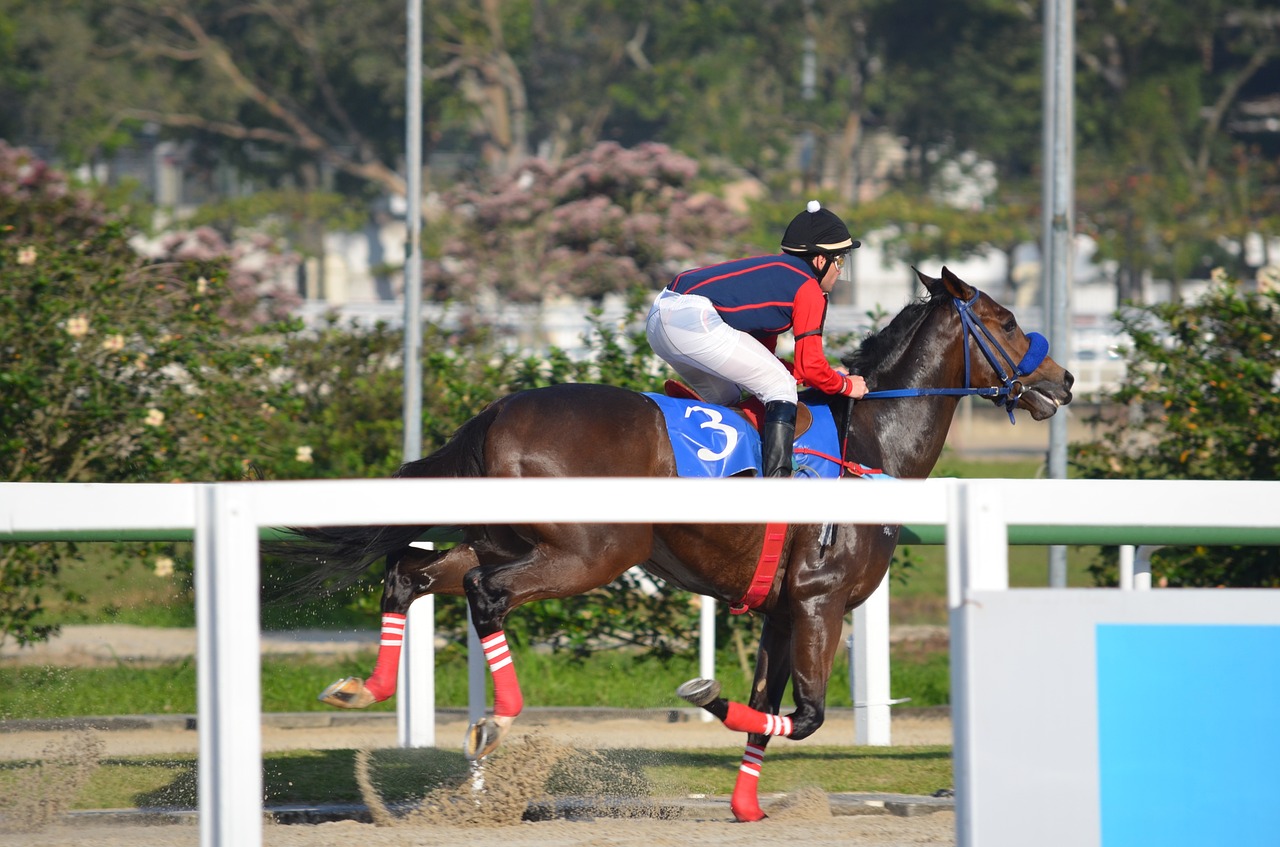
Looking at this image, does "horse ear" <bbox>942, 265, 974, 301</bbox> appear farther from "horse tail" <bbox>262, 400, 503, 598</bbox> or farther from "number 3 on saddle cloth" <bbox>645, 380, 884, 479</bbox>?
"horse tail" <bbox>262, 400, 503, 598</bbox>

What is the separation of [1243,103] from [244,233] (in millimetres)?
23742

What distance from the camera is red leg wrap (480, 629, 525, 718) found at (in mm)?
4043

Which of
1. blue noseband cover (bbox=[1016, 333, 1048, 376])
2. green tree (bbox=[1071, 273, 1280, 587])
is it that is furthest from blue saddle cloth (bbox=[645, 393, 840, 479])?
green tree (bbox=[1071, 273, 1280, 587])

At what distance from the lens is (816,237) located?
4680mm

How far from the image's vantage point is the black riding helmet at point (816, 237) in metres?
4.68

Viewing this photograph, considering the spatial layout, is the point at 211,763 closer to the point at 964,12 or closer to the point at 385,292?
the point at 964,12

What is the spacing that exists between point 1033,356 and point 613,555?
5.69ft

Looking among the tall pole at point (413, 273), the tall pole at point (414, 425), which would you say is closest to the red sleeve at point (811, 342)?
the tall pole at point (414, 425)

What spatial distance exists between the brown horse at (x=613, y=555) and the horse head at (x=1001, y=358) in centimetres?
24

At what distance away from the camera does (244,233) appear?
3281cm

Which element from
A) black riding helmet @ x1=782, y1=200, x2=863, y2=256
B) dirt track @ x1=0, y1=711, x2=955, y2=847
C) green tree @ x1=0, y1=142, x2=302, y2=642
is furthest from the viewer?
green tree @ x1=0, y1=142, x2=302, y2=642

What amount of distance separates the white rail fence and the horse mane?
7.90 ft

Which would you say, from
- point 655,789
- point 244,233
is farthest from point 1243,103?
point 655,789

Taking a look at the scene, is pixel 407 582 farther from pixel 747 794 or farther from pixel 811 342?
pixel 811 342
